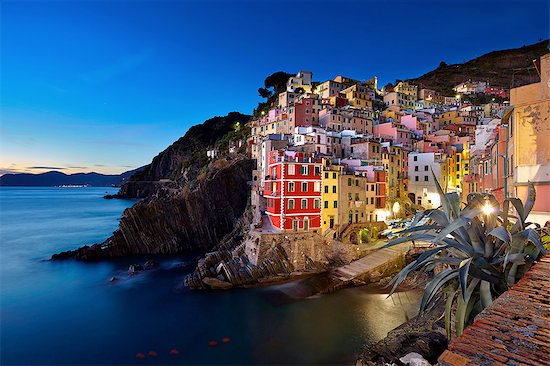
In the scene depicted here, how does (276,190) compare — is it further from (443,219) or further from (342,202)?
(443,219)

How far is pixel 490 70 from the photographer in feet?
448

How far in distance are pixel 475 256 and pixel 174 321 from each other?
22.3 m

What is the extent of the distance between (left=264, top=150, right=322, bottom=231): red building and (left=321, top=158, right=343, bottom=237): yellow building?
0.59 metres

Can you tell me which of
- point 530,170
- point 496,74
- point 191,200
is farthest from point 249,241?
point 496,74

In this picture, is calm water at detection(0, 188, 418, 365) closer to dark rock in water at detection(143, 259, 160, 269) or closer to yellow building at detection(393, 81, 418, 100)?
dark rock in water at detection(143, 259, 160, 269)

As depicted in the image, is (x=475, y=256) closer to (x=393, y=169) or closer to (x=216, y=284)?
(x=216, y=284)

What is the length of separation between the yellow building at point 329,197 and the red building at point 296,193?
0.59 meters

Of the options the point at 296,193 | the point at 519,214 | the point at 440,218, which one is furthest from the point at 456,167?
the point at 440,218

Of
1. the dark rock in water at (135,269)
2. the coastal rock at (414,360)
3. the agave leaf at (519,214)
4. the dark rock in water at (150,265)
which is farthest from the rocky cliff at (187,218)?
the agave leaf at (519,214)

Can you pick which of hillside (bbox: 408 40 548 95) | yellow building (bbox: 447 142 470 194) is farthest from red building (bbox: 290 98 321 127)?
hillside (bbox: 408 40 548 95)

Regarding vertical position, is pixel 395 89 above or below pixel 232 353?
above

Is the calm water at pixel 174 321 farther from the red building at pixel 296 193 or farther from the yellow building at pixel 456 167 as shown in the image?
the yellow building at pixel 456 167

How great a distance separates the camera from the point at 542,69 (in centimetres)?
1185

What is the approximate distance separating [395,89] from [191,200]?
66007 mm
